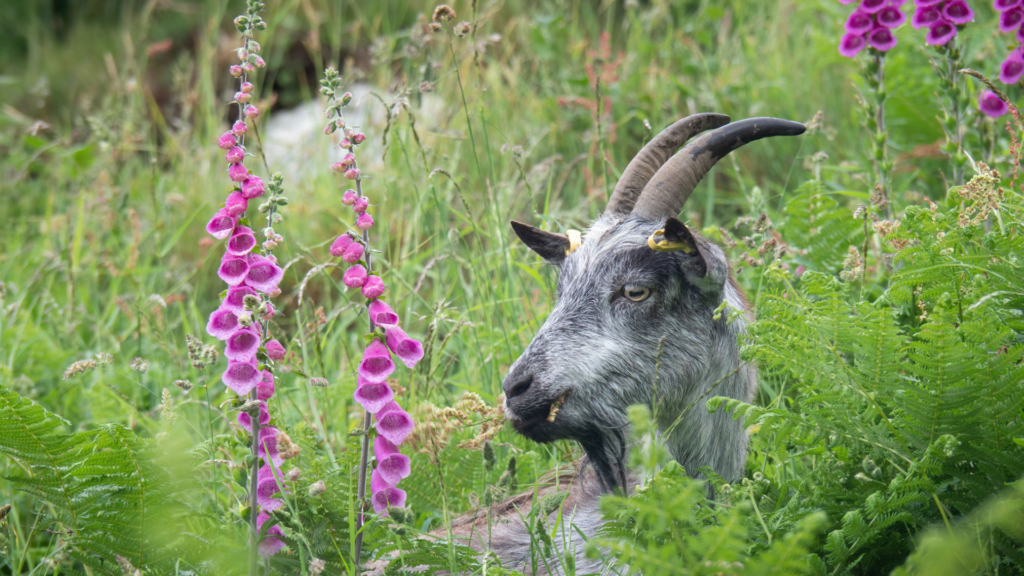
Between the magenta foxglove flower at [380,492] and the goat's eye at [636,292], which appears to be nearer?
the magenta foxglove flower at [380,492]

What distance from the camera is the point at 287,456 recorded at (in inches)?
81.0

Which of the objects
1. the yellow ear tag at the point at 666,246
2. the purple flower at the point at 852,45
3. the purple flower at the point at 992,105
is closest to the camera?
the yellow ear tag at the point at 666,246

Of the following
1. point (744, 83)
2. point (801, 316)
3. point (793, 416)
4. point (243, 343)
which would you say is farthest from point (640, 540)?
point (744, 83)

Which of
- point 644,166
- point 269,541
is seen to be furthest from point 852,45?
point 269,541

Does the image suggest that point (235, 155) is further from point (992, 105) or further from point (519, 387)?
point (992, 105)

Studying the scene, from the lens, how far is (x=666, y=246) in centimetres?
256

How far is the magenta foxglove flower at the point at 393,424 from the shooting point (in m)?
2.14

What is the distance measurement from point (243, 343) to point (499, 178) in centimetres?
401

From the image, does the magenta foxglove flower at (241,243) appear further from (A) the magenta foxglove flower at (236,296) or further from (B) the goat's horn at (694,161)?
(B) the goat's horn at (694,161)

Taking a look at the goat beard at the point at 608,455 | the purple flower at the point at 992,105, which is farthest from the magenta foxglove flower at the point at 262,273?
the purple flower at the point at 992,105

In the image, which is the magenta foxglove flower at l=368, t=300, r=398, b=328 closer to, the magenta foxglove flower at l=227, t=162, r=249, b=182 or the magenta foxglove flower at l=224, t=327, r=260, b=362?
the magenta foxglove flower at l=224, t=327, r=260, b=362

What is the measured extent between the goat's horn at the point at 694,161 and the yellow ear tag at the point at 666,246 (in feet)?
0.82

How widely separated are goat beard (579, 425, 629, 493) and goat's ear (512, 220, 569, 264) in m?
0.74

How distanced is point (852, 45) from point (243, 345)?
9.18ft
